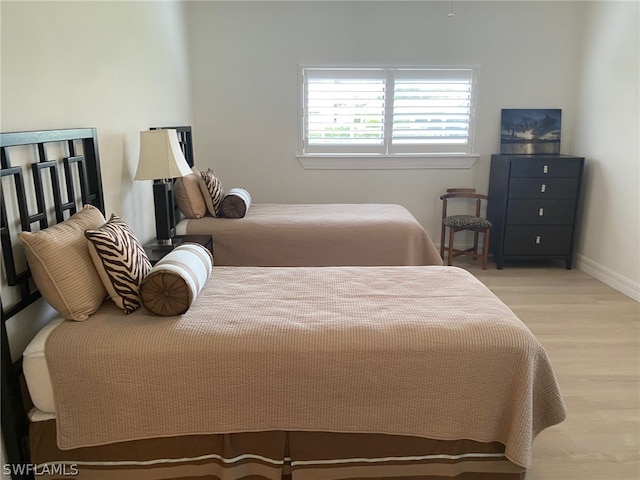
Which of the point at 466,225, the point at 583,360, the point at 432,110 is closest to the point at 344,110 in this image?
the point at 432,110

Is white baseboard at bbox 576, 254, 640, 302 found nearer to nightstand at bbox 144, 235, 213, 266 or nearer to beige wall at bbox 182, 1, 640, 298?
beige wall at bbox 182, 1, 640, 298

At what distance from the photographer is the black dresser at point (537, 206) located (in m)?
4.23

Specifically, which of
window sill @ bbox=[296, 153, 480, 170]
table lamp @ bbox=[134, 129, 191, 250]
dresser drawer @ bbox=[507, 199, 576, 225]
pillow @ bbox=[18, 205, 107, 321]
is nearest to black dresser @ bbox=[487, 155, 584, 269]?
dresser drawer @ bbox=[507, 199, 576, 225]

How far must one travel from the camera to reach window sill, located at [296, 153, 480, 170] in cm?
465

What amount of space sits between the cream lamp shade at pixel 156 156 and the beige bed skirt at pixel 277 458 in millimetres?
1479

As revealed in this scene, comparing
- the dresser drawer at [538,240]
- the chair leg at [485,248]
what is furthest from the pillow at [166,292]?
the dresser drawer at [538,240]

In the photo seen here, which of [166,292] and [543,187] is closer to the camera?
[166,292]

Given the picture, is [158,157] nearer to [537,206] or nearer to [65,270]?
[65,270]

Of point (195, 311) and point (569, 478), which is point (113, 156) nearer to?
point (195, 311)

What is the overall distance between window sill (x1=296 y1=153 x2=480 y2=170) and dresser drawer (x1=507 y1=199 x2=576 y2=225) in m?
0.67

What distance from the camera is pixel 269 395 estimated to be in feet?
5.49

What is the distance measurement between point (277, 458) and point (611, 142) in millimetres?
3789

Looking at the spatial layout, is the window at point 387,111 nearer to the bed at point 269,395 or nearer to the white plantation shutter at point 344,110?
the white plantation shutter at point 344,110

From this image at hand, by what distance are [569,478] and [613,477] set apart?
18 centimetres
